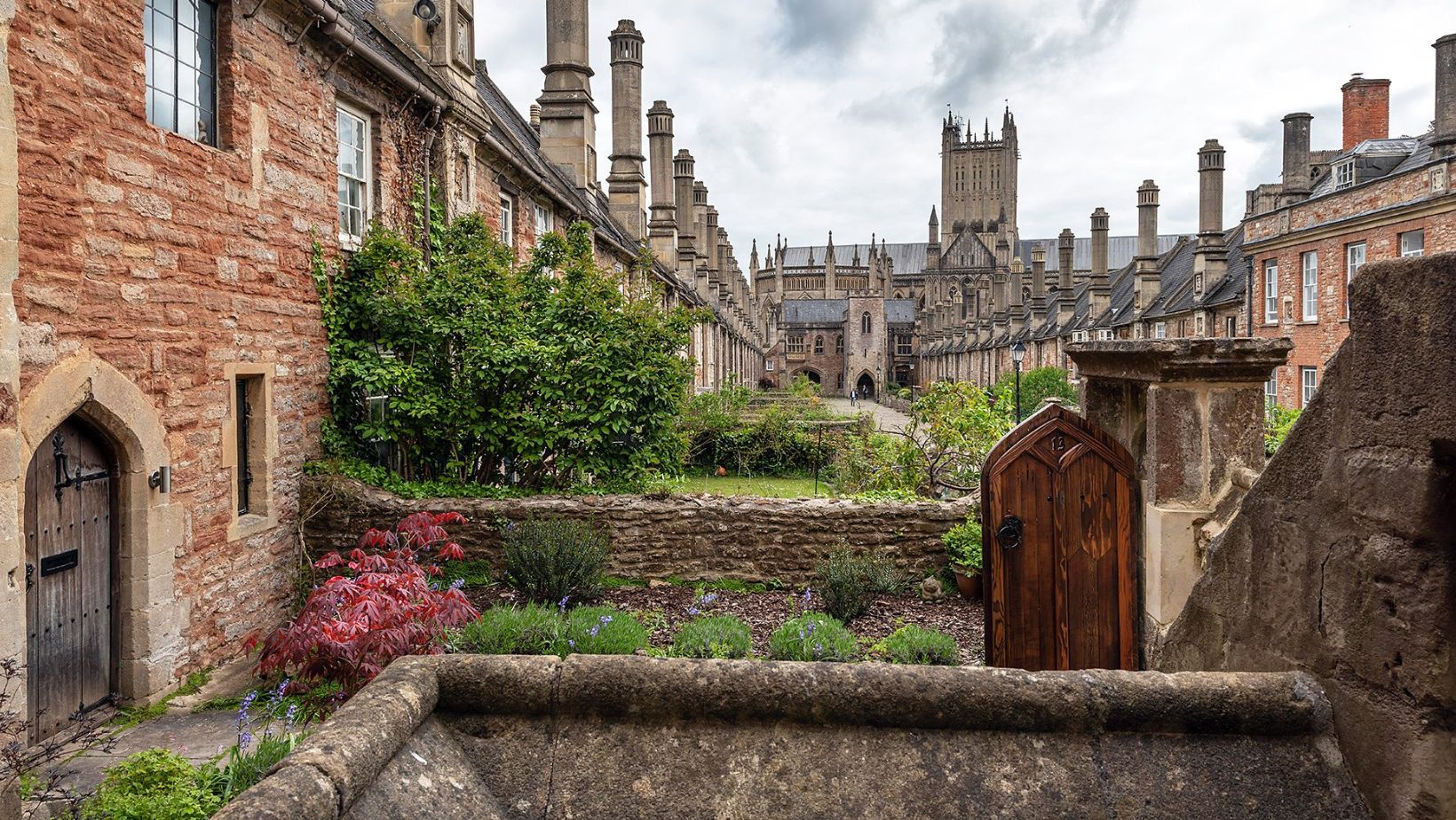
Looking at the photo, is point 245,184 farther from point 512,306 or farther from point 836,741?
point 836,741

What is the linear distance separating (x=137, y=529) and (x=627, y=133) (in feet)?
77.1

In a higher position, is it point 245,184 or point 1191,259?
point 1191,259

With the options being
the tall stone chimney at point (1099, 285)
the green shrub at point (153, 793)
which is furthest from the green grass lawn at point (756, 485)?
the tall stone chimney at point (1099, 285)

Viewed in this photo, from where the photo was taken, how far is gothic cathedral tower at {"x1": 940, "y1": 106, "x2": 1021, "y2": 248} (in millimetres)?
117312

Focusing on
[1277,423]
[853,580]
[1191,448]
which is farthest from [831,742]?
[1277,423]

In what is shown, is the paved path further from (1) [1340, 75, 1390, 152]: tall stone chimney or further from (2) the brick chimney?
(1) [1340, 75, 1390, 152]: tall stone chimney

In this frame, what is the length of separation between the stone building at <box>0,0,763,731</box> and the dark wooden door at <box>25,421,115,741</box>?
0.02 m

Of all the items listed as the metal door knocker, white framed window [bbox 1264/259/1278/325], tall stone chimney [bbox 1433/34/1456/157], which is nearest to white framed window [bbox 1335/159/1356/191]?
white framed window [bbox 1264/259/1278/325]

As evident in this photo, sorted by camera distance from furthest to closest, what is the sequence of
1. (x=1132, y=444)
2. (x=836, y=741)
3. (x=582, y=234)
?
(x=582, y=234) < (x=1132, y=444) < (x=836, y=741)

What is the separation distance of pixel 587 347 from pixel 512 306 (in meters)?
1.20

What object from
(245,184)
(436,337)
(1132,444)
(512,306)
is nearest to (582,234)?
(512,306)

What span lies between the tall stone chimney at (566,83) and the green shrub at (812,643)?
62.3 feet

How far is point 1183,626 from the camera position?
3215 mm

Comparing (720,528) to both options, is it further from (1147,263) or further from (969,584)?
(1147,263)
